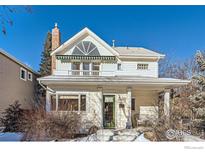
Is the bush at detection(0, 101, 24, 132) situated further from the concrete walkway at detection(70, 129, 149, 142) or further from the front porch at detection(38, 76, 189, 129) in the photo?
the concrete walkway at detection(70, 129, 149, 142)

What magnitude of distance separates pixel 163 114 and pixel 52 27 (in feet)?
12.2

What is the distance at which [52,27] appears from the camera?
7430 millimetres

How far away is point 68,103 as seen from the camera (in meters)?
8.65

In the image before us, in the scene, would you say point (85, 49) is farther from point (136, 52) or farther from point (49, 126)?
point (49, 126)

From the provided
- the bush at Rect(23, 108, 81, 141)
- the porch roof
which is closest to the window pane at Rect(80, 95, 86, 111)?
the porch roof

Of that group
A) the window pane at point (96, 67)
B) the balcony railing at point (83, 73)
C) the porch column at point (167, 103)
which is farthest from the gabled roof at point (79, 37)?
the porch column at point (167, 103)

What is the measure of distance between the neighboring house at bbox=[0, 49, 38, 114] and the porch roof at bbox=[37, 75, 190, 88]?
0.50 meters

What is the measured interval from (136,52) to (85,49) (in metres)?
1.54

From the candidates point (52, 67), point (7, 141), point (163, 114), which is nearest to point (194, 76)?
point (163, 114)

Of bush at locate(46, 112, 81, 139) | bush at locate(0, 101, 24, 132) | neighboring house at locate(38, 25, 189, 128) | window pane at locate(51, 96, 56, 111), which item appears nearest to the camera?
bush at locate(46, 112, 81, 139)

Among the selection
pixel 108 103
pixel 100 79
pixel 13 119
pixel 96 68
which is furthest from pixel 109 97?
pixel 13 119

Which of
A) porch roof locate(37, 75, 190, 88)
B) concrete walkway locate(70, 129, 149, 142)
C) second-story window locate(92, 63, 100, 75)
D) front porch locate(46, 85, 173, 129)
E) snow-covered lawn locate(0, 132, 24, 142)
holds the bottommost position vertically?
concrete walkway locate(70, 129, 149, 142)

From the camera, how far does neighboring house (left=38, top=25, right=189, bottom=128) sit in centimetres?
821
